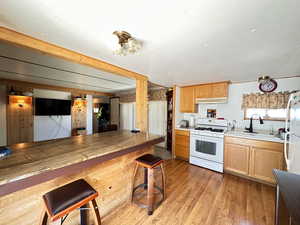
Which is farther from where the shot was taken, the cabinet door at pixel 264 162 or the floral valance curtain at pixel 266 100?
the floral valance curtain at pixel 266 100

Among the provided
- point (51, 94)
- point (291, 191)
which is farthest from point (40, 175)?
point (51, 94)

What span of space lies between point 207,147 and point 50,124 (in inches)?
210

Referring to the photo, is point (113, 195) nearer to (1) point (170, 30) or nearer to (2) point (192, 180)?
(2) point (192, 180)

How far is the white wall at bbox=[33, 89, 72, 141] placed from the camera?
161 inches

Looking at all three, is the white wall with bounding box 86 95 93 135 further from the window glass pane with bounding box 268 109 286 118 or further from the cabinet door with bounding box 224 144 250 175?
the window glass pane with bounding box 268 109 286 118

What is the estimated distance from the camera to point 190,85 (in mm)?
3510

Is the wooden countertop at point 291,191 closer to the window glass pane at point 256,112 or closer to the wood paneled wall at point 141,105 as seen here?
the wood paneled wall at point 141,105

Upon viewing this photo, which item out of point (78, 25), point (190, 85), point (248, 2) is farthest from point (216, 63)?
point (78, 25)

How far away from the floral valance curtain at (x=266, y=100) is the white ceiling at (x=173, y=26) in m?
1.18

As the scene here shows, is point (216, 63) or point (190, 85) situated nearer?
point (216, 63)

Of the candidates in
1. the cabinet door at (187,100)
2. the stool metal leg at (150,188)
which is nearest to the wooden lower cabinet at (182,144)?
the cabinet door at (187,100)

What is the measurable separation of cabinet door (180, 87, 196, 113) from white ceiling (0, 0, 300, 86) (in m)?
1.72

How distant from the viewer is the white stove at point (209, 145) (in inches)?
106

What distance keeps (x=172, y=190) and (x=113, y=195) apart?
102cm
